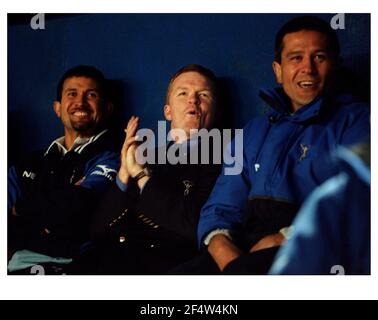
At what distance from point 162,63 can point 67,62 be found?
12.8 inches

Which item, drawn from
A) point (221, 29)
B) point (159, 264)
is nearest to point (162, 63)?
point (221, 29)

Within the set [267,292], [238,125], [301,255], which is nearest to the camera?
[301,255]

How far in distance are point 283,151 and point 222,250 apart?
1.11ft

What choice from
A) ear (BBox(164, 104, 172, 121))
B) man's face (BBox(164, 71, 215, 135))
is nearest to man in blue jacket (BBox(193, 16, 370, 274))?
man's face (BBox(164, 71, 215, 135))

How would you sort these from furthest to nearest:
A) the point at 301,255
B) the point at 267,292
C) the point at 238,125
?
the point at 238,125 → the point at 267,292 → the point at 301,255

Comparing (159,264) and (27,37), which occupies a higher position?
(27,37)

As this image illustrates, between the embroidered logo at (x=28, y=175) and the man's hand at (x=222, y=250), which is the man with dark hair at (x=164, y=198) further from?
the embroidered logo at (x=28, y=175)

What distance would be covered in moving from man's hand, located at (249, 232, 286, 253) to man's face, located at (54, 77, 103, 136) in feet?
2.20

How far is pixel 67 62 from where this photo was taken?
1.90 meters

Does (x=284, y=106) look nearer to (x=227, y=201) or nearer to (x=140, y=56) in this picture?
(x=227, y=201)

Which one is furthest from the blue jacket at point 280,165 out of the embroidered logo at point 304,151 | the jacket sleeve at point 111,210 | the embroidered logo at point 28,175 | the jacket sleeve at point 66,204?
the embroidered logo at point 28,175

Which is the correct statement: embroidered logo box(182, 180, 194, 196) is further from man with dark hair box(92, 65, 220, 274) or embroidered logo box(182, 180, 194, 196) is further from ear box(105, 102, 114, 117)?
ear box(105, 102, 114, 117)

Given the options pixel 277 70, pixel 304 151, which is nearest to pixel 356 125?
pixel 304 151
